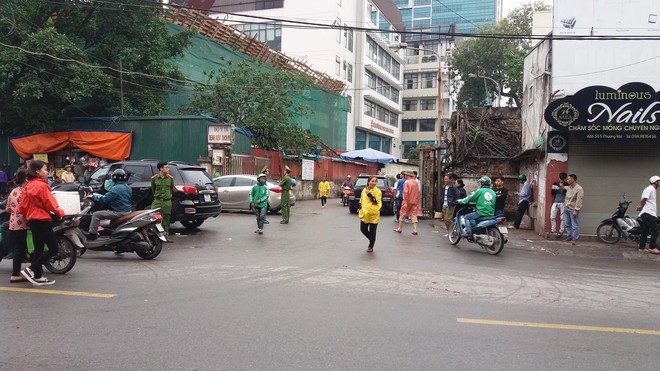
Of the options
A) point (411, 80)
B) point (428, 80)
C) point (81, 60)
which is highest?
point (411, 80)

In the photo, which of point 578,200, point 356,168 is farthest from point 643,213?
point 356,168

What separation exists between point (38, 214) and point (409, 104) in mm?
75267

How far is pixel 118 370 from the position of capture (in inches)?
161

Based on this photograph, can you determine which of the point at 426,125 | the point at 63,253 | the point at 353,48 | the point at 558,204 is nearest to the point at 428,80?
the point at 426,125

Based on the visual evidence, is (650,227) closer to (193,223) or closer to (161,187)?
(161,187)

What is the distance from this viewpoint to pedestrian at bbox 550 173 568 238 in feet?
44.8

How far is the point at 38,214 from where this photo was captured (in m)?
6.83

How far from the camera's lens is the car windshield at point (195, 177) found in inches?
515

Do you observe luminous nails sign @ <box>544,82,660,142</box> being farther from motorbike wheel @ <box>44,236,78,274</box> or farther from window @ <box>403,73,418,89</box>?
window @ <box>403,73,418,89</box>

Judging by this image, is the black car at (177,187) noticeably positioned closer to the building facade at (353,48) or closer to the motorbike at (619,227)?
the motorbike at (619,227)

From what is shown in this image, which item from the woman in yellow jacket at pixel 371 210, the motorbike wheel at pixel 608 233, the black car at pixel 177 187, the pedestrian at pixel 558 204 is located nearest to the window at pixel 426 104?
the pedestrian at pixel 558 204

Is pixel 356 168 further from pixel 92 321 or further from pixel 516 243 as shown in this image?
pixel 92 321

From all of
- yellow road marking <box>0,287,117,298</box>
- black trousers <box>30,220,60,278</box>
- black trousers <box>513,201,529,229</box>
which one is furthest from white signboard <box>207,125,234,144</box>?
yellow road marking <box>0,287,117,298</box>

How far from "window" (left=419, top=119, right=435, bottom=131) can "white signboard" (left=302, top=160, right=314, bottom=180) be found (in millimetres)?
49541
